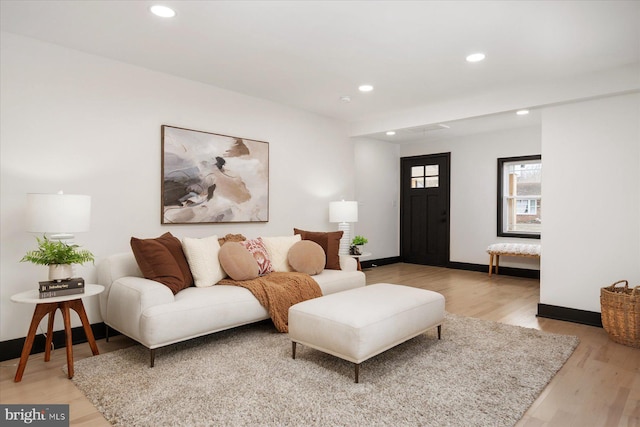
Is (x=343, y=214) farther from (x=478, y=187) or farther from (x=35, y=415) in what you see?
(x=35, y=415)

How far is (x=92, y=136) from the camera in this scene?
3350 millimetres

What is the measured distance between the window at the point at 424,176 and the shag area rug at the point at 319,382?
4279 millimetres

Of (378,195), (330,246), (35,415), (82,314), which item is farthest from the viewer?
(378,195)

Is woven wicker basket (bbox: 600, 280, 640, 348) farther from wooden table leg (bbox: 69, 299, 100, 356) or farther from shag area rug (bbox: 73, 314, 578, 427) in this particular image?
wooden table leg (bbox: 69, 299, 100, 356)

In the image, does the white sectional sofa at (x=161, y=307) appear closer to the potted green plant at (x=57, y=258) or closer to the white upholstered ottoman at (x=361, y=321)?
the potted green plant at (x=57, y=258)

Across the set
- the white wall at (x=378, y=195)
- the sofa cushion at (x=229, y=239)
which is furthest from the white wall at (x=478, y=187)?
the sofa cushion at (x=229, y=239)

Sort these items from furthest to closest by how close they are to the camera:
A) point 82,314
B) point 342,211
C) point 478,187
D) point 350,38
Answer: point 478,187 < point 342,211 < point 350,38 < point 82,314

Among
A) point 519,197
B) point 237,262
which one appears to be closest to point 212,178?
point 237,262

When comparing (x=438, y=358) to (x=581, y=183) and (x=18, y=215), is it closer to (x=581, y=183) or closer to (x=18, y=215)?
(x=581, y=183)

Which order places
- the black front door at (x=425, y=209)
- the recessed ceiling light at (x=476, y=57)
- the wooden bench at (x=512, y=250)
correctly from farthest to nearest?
the black front door at (x=425, y=209) < the wooden bench at (x=512, y=250) < the recessed ceiling light at (x=476, y=57)

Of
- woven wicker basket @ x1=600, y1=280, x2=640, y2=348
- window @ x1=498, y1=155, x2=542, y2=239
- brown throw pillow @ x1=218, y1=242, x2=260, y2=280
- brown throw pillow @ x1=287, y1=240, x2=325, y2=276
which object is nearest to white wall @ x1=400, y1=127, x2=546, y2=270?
window @ x1=498, y1=155, x2=542, y2=239

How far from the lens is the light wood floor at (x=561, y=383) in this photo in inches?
82.0

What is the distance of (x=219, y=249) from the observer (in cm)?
362

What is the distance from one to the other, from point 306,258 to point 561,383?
2.35m
